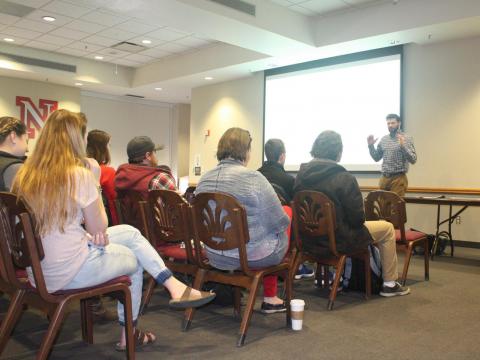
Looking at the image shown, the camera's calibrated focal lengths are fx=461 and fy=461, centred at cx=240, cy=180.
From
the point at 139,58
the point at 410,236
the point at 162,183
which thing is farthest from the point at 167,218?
the point at 139,58

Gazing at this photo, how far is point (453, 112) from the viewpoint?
5.83 metres

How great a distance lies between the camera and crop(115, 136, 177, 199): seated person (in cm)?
301

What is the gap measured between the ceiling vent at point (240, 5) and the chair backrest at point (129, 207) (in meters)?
2.97

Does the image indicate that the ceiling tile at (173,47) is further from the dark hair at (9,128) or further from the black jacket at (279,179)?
the dark hair at (9,128)

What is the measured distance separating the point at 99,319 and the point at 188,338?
→ 63cm

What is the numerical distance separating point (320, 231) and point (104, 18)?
4.80 metres

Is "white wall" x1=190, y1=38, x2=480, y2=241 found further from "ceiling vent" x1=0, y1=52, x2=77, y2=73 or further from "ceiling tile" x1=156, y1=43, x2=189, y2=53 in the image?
"ceiling vent" x1=0, y1=52, x2=77, y2=73

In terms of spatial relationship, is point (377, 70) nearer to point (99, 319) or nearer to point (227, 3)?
point (227, 3)

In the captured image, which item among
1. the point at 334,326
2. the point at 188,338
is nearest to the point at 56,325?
the point at 188,338

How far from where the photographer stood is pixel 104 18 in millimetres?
6289

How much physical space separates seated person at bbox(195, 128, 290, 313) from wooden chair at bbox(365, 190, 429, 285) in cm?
142

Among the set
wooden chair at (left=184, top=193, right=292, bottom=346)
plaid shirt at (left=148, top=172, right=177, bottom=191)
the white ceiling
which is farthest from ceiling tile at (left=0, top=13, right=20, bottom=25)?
wooden chair at (left=184, top=193, right=292, bottom=346)

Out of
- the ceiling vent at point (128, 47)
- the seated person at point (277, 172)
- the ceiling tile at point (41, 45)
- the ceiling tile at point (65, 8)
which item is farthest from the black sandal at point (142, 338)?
the ceiling tile at point (41, 45)

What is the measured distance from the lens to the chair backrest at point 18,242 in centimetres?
170
